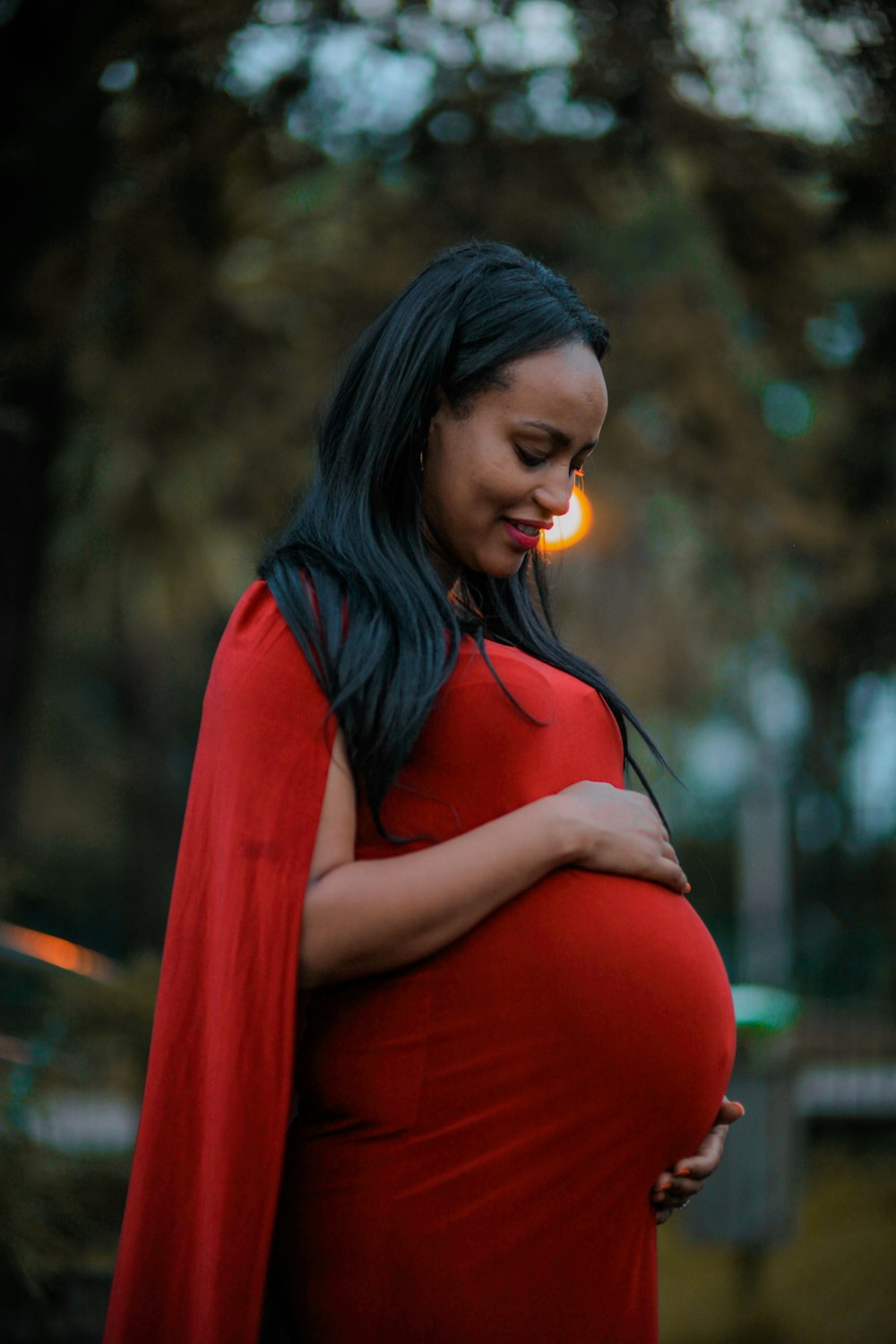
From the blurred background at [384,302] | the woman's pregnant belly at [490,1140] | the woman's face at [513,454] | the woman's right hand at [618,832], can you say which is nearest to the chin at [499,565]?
the woman's face at [513,454]

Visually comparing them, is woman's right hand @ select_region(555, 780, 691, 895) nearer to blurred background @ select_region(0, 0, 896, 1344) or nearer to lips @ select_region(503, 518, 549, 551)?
lips @ select_region(503, 518, 549, 551)

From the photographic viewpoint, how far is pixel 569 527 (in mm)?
3660

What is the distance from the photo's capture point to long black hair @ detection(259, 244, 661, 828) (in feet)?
4.75

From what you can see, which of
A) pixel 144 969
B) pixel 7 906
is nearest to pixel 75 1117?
pixel 144 969

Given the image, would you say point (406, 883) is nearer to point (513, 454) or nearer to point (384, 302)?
point (513, 454)

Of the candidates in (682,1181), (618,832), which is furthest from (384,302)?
(682,1181)

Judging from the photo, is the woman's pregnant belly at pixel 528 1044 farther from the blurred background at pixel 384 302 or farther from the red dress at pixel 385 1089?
the blurred background at pixel 384 302

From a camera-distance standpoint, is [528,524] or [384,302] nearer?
[528,524]

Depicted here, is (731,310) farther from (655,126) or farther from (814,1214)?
(814,1214)

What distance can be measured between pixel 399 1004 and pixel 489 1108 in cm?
16

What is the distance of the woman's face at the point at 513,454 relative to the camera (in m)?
1.65

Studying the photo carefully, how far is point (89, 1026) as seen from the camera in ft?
13.7

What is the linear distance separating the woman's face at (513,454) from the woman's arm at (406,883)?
41cm

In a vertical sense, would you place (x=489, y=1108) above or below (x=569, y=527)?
below
